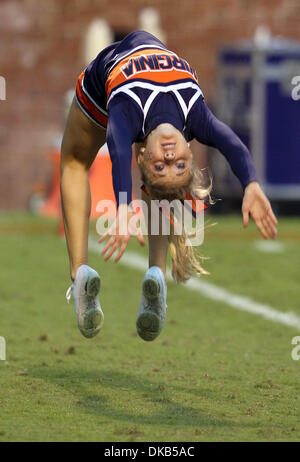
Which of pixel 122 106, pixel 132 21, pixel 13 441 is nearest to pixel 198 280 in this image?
pixel 122 106

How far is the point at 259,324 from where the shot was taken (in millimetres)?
7328

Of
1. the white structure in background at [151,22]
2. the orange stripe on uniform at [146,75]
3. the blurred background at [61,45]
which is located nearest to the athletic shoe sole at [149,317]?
the orange stripe on uniform at [146,75]

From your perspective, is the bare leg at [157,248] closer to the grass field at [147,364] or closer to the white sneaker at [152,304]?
the white sneaker at [152,304]

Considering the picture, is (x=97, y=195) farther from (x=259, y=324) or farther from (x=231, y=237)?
(x=259, y=324)

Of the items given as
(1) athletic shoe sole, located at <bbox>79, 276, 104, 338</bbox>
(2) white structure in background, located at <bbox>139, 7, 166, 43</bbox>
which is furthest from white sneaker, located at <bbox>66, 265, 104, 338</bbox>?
(2) white structure in background, located at <bbox>139, 7, 166, 43</bbox>

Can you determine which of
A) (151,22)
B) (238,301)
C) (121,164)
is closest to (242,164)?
(121,164)

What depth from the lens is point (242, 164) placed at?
4.97m

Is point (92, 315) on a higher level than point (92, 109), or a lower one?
lower

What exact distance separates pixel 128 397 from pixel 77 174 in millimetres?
1362

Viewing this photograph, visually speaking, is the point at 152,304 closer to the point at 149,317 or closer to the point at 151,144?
the point at 149,317

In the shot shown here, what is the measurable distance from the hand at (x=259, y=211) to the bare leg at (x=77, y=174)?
118 centimetres

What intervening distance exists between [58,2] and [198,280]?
350 inches

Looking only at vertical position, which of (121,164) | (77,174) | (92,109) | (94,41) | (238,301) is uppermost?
(94,41)

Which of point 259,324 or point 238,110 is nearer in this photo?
point 259,324
